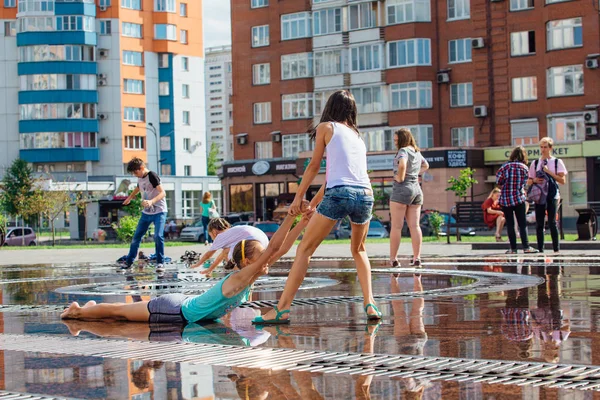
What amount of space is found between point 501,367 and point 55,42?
89.2 meters

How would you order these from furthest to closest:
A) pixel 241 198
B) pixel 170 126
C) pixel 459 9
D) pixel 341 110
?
pixel 170 126 < pixel 241 198 < pixel 459 9 < pixel 341 110

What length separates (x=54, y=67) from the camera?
9056 cm

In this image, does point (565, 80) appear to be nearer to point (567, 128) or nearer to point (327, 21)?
point (567, 128)

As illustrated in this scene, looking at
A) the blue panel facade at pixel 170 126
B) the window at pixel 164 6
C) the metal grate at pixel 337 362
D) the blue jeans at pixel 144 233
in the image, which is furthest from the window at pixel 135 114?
the metal grate at pixel 337 362

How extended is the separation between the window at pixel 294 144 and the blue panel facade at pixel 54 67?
1009 inches

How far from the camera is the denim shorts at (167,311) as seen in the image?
810cm

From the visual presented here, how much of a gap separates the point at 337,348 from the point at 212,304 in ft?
6.01

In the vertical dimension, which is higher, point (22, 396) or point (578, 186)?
point (578, 186)

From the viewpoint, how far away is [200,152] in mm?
101125

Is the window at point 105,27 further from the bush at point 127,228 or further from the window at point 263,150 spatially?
the bush at point 127,228

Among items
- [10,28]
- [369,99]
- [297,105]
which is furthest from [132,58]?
[369,99]

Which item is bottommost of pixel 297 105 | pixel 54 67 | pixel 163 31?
pixel 297 105

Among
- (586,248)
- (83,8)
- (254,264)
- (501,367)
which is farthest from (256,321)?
(83,8)

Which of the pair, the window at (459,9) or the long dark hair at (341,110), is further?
the window at (459,9)
